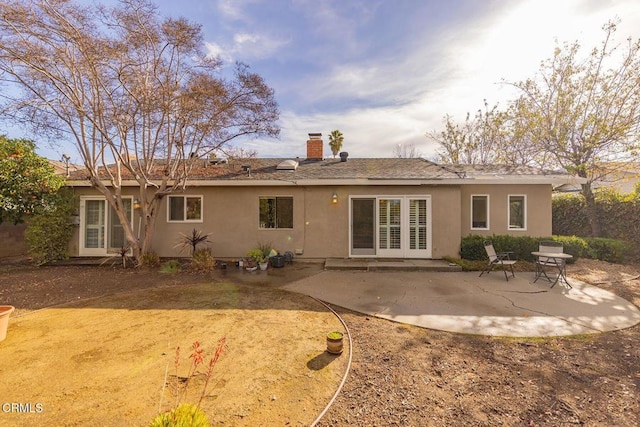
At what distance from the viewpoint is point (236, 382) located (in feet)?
9.32

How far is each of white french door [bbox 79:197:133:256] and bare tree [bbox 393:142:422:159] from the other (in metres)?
22.7

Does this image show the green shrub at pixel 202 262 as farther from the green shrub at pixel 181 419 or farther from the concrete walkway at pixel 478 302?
the green shrub at pixel 181 419

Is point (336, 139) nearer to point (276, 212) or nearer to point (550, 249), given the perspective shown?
point (276, 212)

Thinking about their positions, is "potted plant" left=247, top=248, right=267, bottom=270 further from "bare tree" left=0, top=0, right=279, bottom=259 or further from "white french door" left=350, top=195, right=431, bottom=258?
"white french door" left=350, top=195, right=431, bottom=258

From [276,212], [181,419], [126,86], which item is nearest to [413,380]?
[181,419]

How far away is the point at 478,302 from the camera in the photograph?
526cm

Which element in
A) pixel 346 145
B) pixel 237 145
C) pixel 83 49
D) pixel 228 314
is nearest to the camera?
pixel 228 314

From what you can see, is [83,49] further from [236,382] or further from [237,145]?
[236,382]

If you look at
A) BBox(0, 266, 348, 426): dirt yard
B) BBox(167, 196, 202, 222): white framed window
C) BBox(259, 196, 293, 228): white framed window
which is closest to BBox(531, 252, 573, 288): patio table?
BBox(0, 266, 348, 426): dirt yard

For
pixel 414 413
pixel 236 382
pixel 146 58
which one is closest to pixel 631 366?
pixel 414 413

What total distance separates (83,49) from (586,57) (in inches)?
671

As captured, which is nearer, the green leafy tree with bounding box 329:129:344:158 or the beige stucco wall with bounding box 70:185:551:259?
the beige stucco wall with bounding box 70:185:551:259

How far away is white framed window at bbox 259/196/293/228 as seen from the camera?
30.7 ft

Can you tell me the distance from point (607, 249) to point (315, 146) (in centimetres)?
1114
